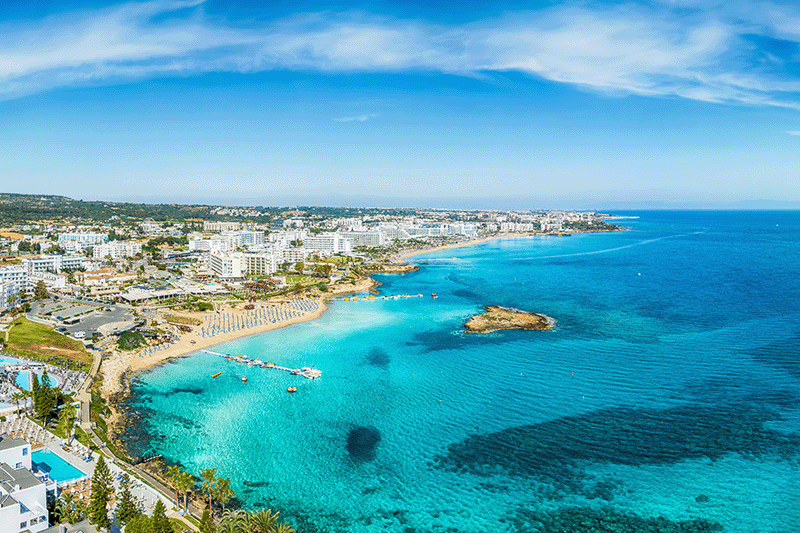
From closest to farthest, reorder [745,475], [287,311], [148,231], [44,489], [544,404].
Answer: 1. [44,489]
2. [745,475]
3. [544,404]
4. [287,311]
5. [148,231]

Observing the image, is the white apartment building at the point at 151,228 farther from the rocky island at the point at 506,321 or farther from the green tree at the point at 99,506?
the green tree at the point at 99,506

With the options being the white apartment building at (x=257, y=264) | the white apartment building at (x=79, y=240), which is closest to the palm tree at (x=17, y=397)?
the white apartment building at (x=257, y=264)

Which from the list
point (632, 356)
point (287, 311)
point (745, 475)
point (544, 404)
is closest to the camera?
point (745, 475)

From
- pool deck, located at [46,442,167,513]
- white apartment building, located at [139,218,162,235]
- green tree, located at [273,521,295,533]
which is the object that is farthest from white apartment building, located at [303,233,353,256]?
green tree, located at [273,521,295,533]

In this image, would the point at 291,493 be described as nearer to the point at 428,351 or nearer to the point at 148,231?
the point at 428,351

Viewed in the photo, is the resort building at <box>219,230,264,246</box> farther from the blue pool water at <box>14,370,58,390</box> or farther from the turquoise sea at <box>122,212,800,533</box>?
the blue pool water at <box>14,370,58,390</box>

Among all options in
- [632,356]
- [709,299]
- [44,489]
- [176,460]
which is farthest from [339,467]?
[709,299]

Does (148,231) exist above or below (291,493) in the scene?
above
